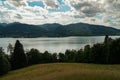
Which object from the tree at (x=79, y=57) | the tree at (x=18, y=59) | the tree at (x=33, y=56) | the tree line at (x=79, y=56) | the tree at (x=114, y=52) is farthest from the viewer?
the tree at (x=33, y=56)

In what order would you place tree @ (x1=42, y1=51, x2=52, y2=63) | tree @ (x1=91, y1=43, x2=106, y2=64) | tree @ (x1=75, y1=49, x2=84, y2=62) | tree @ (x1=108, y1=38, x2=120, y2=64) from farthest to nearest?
tree @ (x1=42, y1=51, x2=52, y2=63)
tree @ (x1=75, y1=49, x2=84, y2=62)
tree @ (x1=91, y1=43, x2=106, y2=64)
tree @ (x1=108, y1=38, x2=120, y2=64)

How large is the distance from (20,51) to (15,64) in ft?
13.7

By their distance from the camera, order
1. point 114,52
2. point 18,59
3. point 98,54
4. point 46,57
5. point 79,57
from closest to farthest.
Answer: point 114,52 < point 18,59 < point 98,54 < point 79,57 < point 46,57

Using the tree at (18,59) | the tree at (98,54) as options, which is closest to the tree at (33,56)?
the tree at (18,59)

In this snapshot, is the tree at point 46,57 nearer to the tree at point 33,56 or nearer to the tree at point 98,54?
the tree at point 33,56

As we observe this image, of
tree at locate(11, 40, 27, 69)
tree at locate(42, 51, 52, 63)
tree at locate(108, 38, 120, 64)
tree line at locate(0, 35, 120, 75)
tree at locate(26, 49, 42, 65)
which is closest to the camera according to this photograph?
tree line at locate(0, 35, 120, 75)

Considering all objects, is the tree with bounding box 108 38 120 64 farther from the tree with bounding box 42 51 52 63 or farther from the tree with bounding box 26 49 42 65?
the tree with bounding box 26 49 42 65

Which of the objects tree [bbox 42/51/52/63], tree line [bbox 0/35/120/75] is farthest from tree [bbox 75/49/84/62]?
tree [bbox 42/51/52/63]

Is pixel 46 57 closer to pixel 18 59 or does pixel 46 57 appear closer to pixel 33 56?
pixel 33 56

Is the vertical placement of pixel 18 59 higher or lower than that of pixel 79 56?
higher

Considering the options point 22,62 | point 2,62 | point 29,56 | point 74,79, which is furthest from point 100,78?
point 29,56

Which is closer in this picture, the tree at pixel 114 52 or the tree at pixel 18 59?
the tree at pixel 114 52

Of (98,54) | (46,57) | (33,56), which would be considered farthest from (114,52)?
(33,56)

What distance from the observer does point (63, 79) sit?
88.3 ft
